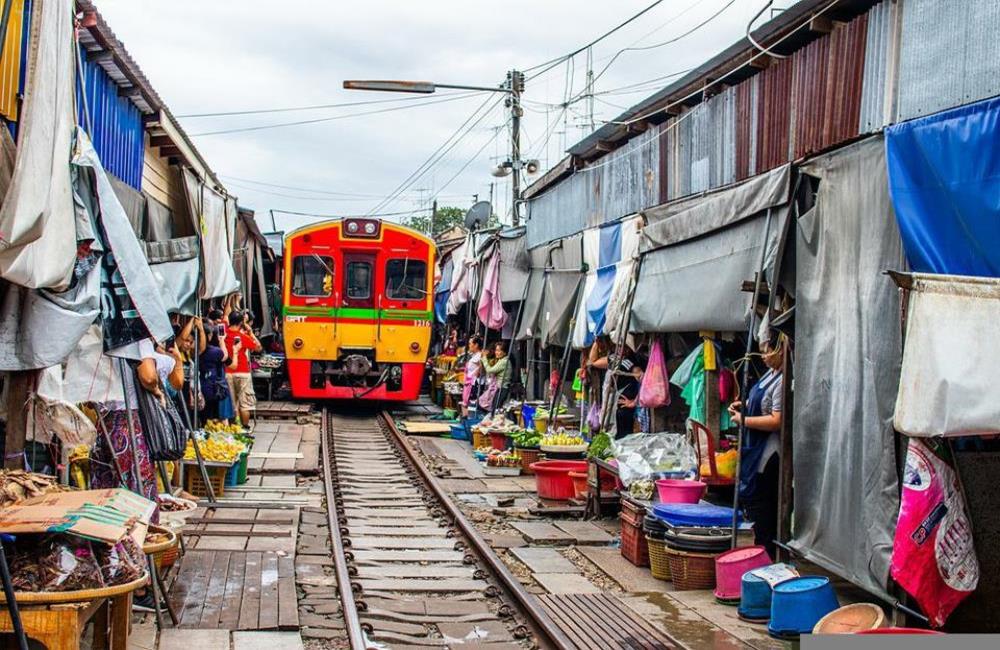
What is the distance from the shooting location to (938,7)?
22.2 ft

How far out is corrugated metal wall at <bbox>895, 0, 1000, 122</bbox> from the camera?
617 centimetres

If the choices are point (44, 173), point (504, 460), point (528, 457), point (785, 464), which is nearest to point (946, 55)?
point (785, 464)

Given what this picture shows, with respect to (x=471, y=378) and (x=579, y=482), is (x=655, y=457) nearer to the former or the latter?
(x=579, y=482)

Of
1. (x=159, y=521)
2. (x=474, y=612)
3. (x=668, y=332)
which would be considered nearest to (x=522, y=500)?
(x=668, y=332)

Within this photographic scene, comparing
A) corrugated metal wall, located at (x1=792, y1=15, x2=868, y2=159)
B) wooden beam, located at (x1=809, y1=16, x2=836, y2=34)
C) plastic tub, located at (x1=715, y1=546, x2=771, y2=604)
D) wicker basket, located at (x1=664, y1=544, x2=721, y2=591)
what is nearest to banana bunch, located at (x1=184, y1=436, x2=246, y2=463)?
wicker basket, located at (x1=664, y1=544, x2=721, y2=591)

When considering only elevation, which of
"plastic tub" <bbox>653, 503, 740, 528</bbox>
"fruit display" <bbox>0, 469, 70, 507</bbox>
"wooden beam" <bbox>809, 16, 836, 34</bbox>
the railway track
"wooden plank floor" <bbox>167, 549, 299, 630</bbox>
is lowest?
the railway track

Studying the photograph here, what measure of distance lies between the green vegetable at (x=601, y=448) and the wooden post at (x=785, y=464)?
3.06 m

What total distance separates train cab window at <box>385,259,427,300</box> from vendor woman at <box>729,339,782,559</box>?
13.2 metres

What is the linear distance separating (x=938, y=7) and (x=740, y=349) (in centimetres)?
455

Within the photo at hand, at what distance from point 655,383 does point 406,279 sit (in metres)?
10.3

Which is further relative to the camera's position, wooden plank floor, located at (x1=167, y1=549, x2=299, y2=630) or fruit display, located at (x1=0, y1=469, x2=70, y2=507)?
wooden plank floor, located at (x1=167, y1=549, x2=299, y2=630)

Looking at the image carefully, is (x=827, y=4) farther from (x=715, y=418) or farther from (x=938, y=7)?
(x=715, y=418)

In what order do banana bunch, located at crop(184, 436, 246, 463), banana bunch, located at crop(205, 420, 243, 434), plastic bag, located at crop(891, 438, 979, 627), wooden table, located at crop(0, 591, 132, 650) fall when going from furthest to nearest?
1. banana bunch, located at crop(205, 420, 243, 434)
2. banana bunch, located at crop(184, 436, 246, 463)
3. plastic bag, located at crop(891, 438, 979, 627)
4. wooden table, located at crop(0, 591, 132, 650)

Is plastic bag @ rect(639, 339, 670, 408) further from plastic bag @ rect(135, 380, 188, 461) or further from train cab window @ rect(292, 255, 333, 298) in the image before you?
train cab window @ rect(292, 255, 333, 298)
